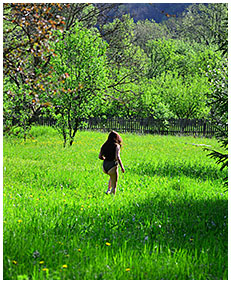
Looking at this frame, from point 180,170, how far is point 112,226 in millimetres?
6686

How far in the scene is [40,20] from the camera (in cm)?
865

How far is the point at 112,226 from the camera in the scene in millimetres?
6312

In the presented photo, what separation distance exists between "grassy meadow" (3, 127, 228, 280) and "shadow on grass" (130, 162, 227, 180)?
194mm

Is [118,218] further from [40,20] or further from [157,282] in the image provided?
[40,20]

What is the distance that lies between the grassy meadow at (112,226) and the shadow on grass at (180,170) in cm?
19

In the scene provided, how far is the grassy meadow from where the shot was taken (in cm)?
466

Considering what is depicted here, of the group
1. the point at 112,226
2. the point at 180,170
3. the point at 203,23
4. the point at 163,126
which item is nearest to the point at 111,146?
the point at 112,226

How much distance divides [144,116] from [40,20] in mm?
28875

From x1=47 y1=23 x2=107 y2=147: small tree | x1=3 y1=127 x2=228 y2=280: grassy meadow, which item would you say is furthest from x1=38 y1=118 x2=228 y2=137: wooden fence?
x1=3 y1=127 x2=228 y2=280: grassy meadow

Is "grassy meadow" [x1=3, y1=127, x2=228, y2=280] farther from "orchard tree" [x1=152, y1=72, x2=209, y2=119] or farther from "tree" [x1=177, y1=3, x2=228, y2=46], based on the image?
"tree" [x1=177, y1=3, x2=228, y2=46]

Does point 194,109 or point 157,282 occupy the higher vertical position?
point 194,109

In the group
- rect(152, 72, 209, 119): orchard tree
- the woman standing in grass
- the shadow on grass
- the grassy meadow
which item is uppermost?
rect(152, 72, 209, 119): orchard tree

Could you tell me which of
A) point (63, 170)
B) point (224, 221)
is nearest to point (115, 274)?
point (224, 221)

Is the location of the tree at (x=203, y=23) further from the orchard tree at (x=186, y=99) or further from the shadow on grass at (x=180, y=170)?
the shadow on grass at (x=180, y=170)
